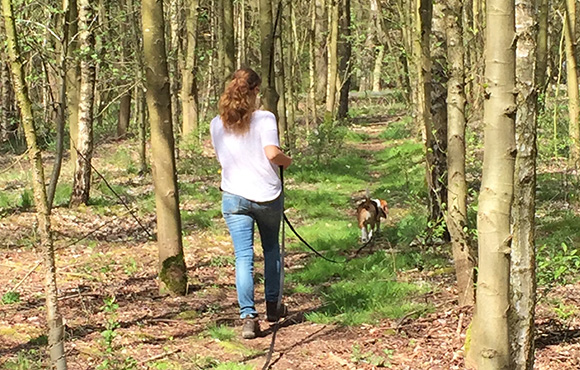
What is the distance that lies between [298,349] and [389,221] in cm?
616

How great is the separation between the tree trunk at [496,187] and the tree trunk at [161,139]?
3.65 m

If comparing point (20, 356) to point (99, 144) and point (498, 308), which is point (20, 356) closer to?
point (498, 308)

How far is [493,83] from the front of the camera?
3697mm

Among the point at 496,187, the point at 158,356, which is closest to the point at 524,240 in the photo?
the point at 496,187

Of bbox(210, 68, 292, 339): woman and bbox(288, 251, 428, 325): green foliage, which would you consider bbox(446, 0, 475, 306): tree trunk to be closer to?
bbox(288, 251, 428, 325): green foliage

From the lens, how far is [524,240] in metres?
4.29

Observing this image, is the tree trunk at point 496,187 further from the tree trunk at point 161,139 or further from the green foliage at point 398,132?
the green foliage at point 398,132

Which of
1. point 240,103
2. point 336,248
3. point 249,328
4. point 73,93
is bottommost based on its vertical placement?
point 336,248

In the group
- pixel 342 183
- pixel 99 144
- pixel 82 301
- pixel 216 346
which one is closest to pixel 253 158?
pixel 216 346

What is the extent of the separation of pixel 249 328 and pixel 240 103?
1863 mm

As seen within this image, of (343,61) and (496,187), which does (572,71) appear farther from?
(343,61)

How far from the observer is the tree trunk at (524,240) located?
4277mm

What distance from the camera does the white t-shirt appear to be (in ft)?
18.7

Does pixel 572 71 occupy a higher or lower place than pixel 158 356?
higher
